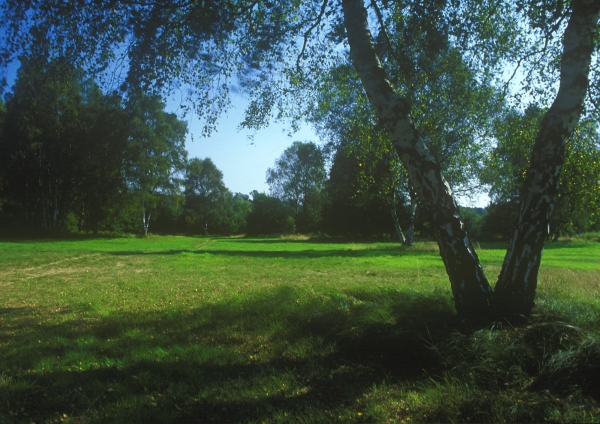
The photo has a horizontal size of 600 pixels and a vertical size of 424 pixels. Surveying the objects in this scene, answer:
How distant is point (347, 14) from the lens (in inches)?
264

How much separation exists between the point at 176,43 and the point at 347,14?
342cm

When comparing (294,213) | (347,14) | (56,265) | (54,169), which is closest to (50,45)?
(347,14)

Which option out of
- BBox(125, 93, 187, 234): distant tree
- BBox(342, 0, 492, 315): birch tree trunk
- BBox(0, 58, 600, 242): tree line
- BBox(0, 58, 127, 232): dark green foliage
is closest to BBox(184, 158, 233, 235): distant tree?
BBox(0, 58, 600, 242): tree line

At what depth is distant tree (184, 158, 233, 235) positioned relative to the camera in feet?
275

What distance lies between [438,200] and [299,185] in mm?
67171

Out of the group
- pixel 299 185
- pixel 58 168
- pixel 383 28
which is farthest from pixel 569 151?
pixel 299 185

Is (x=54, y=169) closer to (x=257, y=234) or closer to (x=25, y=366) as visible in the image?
(x=257, y=234)

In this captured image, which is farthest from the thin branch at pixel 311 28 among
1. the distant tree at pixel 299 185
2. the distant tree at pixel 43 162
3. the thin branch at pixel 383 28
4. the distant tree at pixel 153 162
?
the distant tree at pixel 299 185

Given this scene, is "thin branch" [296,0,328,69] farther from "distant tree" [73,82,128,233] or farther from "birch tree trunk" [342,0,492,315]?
"distant tree" [73,82,128,233]

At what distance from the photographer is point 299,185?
72750mm

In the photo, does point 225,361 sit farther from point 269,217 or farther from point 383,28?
point 269,217

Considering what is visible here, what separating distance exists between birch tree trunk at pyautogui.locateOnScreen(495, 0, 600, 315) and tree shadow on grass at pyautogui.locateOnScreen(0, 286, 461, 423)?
95 cm

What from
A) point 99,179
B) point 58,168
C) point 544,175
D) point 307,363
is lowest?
point 307,363

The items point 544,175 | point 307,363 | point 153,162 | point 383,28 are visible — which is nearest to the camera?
point 307,363
